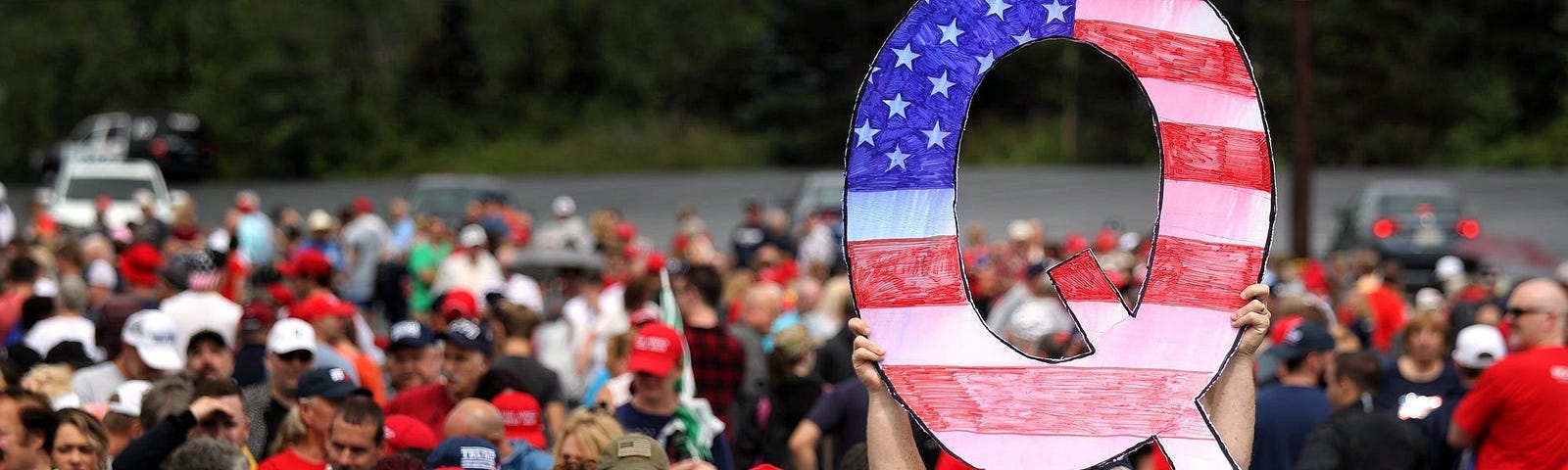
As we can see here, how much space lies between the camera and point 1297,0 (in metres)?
22.3

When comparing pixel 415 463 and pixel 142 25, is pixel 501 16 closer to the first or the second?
pixel 142 25

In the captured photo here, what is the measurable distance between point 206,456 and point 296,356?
185 centimetres

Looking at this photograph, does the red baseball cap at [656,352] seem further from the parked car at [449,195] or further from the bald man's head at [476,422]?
the parked car at [449,195]

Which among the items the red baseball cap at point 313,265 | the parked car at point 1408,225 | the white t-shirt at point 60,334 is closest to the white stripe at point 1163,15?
the white t-shirt at point 60,334

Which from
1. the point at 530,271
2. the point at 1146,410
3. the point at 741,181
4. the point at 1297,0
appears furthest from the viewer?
the point at 741,181

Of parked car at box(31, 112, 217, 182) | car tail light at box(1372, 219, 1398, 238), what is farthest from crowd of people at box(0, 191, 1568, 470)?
parked car at box(31, 112, 217, 182)

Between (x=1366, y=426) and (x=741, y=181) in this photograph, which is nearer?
(x=1366, y=426)

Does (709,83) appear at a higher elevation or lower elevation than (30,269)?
higher

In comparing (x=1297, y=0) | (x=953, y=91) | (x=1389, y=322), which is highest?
(x=1297, y=0)

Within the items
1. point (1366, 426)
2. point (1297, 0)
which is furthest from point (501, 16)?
point (1366, 426)

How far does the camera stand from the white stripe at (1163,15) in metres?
4.51

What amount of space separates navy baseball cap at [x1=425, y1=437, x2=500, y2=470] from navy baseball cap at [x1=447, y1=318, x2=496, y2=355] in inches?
70.3

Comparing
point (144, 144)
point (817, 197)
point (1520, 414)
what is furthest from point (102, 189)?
point (1520, 414)

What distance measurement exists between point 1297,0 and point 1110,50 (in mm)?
18612
